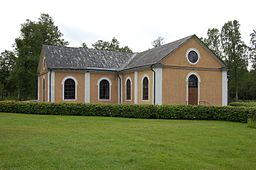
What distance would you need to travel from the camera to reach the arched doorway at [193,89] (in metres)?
28.1

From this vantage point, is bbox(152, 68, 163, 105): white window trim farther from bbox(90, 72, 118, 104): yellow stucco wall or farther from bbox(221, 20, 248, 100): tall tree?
bbox(221, 20, 248, 100): tall tree

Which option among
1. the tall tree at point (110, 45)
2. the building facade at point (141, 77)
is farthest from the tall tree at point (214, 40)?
the building facade at point (141, 77)

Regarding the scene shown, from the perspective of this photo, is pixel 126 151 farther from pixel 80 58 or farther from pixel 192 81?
pixel 80 58

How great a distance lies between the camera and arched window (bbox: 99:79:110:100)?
32069 mm

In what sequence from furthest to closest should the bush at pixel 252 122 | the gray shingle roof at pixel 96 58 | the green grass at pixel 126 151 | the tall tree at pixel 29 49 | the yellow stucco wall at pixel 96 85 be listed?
1. the tall tree at pixel 29 49
2. the yellow stucco wall at pixel 96 85
3. the gray shingle roof at pixel 96 58
4. the bush at pixel 252 122
5. the green grass at pixel 126 151

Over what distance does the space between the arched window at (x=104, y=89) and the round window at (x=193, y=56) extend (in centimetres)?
886

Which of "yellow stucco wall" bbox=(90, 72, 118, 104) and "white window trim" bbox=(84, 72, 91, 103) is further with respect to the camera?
"yellow stucco wall" bbox=(90, 72, 118, 104)

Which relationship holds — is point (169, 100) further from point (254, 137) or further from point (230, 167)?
point (230, 167)

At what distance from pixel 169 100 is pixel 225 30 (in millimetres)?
27315

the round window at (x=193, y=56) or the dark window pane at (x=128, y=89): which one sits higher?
the round window at (x=193, y=56)

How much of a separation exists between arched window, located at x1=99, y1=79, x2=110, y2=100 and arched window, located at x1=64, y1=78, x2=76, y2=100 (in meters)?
2.73

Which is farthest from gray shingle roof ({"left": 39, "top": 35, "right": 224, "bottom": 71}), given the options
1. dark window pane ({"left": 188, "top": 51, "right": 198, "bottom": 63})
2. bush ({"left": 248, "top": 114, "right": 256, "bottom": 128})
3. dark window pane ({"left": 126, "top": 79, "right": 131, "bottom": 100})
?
bush ({"left": 248, "top": 114, "right": 256, "bottom": 128})

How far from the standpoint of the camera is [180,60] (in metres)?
27.6

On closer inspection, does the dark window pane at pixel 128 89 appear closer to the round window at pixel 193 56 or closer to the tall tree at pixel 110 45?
the round window at pixel 193 56
